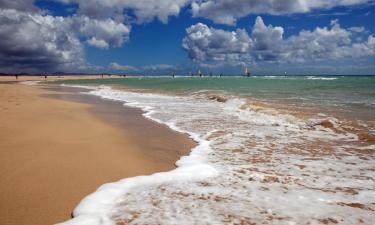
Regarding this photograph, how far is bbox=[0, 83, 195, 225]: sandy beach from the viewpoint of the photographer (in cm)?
388

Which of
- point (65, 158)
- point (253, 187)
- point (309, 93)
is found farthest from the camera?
point (309, 93)

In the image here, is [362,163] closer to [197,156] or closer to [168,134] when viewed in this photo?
[197,156]

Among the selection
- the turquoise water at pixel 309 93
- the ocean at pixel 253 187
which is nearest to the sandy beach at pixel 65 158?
the ocean at pixel 253 187

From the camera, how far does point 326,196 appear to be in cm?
435

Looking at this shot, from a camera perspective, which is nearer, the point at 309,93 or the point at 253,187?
the point at 253,187

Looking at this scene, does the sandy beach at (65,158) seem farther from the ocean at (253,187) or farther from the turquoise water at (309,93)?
the turquoise water at (309,93)

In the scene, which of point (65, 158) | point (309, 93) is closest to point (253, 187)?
point (65, 158)

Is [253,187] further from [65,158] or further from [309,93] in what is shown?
[309,93]

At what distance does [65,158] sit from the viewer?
19.1ft

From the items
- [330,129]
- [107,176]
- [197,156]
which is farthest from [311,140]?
[107,176]

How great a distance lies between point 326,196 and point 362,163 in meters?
2.36

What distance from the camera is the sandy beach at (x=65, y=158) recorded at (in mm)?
3881

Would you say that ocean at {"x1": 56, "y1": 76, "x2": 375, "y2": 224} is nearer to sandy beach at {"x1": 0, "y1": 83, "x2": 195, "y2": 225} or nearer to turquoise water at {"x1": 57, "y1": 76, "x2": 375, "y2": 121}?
sandy beach at {"x1": 0, "y1": 83, "x2": 195, "y2": 225}

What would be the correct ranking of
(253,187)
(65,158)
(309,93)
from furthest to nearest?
(309,93) → (65,158) → (253,187)
